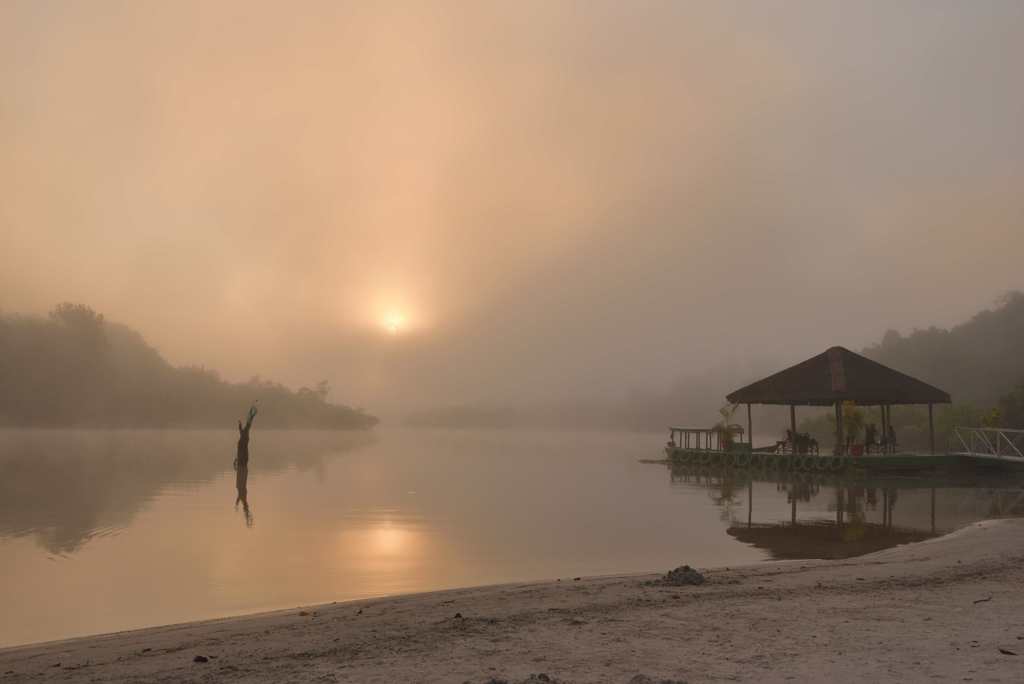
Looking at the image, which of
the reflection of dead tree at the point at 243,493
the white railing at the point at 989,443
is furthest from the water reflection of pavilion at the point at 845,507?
the reflection of dead tree at the point at 243,493

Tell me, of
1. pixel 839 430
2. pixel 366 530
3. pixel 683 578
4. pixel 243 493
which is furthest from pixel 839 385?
pixel 683 578

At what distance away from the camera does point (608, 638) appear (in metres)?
6.52

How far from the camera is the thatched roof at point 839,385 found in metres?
35.3

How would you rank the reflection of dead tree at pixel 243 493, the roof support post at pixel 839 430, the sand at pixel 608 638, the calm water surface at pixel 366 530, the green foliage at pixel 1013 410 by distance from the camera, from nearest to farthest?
the sand at pixel 608 638 < the calm water surface at pixel 366 530 < the reflection of dead tree at pixel 243 493 < the roof support post at pixel 839 430 < the green foliage at pixel 1013 410

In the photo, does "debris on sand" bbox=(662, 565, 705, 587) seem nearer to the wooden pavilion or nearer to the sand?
the sand

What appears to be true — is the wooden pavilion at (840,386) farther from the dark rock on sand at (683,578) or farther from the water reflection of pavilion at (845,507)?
the dark rock on sand at (683,578)

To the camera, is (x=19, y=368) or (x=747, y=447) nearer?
(x=747, y=447)

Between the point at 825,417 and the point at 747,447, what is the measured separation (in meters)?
22.8

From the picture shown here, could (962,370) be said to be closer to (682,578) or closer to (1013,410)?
(1013,410)

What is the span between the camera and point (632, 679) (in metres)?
5.20

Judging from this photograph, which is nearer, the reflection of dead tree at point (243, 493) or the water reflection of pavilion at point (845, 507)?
the water reflection of pavilion at point (845, 507)

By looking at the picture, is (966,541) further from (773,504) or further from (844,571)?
(773,504)

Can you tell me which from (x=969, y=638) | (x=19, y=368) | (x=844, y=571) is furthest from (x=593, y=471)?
(x=19, y=368)

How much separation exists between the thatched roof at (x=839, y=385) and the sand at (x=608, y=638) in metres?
27.4
